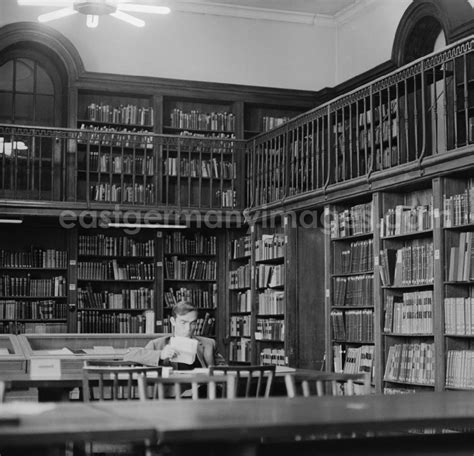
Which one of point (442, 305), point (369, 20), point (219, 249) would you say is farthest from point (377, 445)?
point (369, 20)

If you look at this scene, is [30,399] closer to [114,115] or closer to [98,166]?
[98,166]

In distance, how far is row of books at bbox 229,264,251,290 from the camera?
36.9 feet

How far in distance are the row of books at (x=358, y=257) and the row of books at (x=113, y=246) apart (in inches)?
141

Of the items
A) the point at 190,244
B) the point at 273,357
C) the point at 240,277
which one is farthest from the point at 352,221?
the point at 190,244

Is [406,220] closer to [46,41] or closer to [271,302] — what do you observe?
[271,302]

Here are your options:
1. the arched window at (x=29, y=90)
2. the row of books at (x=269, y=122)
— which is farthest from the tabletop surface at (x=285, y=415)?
the row of books at (x=269, y=122)

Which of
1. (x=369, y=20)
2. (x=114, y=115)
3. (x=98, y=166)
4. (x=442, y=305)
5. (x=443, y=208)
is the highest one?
(x=369, y=20)

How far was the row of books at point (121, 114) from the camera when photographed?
11.6 meters

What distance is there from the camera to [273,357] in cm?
1016

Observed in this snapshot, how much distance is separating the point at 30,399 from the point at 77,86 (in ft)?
18.7

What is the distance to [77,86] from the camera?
11.6m

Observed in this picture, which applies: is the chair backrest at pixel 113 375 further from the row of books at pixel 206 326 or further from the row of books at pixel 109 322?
the row of books at pixel 206 326

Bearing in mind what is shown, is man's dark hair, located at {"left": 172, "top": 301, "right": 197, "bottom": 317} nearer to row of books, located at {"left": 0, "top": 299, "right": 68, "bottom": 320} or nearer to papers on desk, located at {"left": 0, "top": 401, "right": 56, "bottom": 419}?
papers on desk, located at {"left": 0, "top": 401, "right": 56, "bottom": 419}

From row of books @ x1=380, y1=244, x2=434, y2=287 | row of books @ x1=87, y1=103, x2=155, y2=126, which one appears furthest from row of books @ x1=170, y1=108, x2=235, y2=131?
row of books @ x1=380, y1=244, x2=434, y2=287
